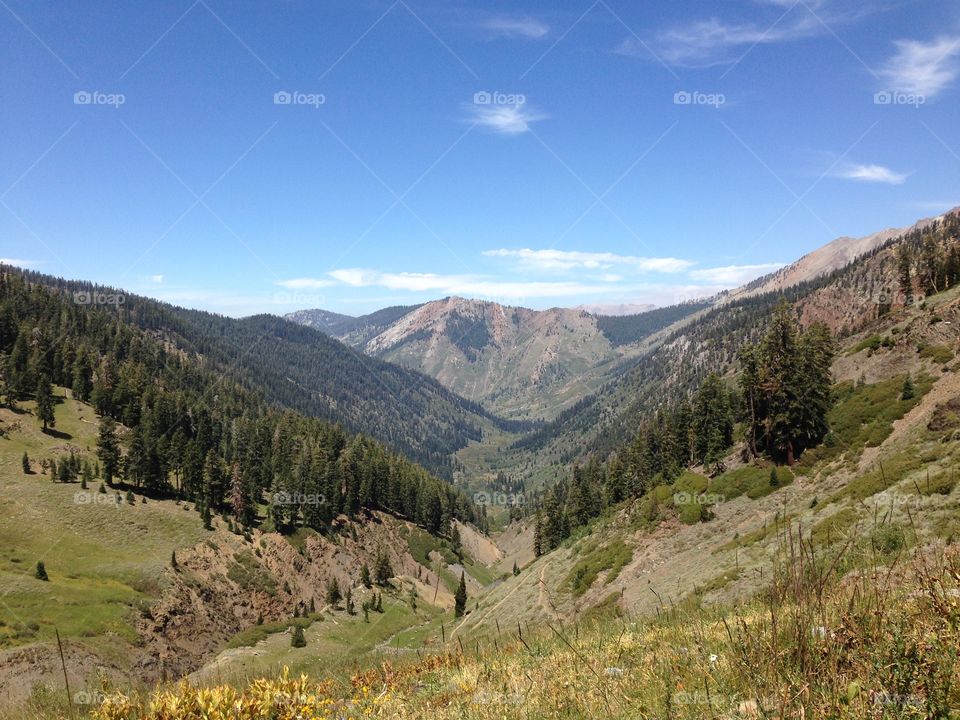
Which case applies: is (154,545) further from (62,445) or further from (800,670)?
(800,670)

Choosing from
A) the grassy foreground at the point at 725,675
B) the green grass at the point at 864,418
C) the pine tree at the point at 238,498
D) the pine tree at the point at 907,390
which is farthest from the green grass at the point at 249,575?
the pine tree at the point at 907,390

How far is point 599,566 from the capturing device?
48375 millimetres

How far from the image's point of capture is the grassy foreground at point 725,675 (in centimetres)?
433

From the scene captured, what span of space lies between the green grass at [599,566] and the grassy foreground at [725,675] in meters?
39.7

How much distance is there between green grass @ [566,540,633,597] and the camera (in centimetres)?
4594

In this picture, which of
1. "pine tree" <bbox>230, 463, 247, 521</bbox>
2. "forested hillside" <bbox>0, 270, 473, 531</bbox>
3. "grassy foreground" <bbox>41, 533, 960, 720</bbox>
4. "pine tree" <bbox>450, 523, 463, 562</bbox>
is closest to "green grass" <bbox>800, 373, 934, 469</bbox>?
"grassy foreground" <bbox>41, 533, 960, 720</bbox>

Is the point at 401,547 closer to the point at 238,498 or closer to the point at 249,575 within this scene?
the point at 238,498

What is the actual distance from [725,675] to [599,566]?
153 ft

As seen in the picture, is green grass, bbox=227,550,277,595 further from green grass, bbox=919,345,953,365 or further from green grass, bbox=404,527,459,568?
green grass, bbox=919,345,953,365

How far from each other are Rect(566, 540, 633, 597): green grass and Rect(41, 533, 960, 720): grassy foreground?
39.7 metres

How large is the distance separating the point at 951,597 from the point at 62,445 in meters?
140

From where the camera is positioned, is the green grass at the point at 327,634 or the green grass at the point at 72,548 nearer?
the green grass at the point at 72,548

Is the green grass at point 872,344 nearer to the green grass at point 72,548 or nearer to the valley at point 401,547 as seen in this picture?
the valley at point 401,547

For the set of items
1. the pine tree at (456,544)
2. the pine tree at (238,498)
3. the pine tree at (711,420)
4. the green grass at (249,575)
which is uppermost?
the pine tree at (711,420)
